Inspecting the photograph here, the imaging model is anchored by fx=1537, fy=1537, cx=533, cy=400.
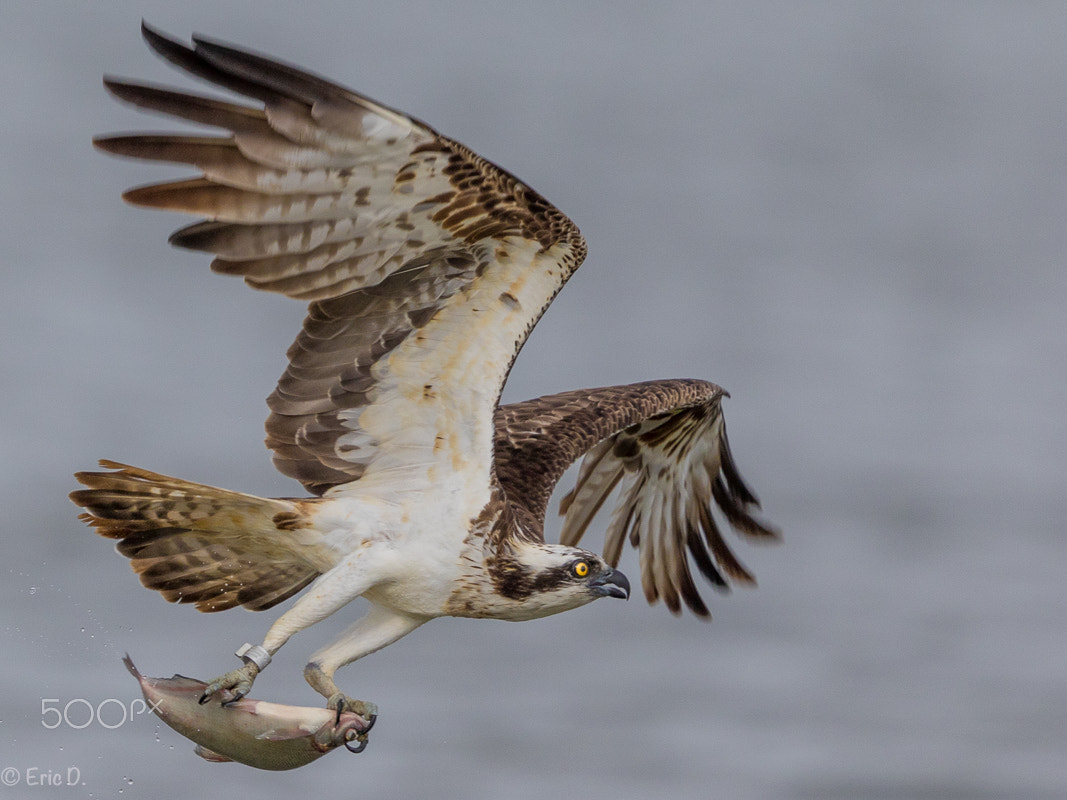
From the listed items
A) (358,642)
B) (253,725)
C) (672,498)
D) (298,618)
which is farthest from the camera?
(672,498)

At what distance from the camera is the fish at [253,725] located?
8.80 metres

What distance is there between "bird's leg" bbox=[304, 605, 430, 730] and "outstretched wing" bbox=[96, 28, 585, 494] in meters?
0.94

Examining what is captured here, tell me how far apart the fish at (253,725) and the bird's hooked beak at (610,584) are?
5.75 feet

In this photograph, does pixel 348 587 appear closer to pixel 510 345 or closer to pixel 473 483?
pixel 473 483

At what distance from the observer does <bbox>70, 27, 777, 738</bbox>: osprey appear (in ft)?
27.0

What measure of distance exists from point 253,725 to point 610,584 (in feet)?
8.07

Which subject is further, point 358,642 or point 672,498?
point 672,498

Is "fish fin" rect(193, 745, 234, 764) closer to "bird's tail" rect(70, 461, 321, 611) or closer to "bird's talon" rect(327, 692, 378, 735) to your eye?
"bird's talon" rect(327, 692, 378, 735)

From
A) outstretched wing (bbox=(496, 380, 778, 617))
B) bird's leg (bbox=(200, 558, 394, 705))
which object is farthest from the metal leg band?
outstretched wing (bbox=(496, 380, 778, 617))

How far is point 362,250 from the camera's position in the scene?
8922 mm

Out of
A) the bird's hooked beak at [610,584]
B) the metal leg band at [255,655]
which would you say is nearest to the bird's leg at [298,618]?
the metal leg band at [255,655]

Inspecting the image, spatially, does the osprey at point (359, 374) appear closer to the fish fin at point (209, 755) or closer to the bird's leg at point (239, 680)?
the bird's leg at point (239, 680)

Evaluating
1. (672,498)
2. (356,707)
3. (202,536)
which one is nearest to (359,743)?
(356,707)

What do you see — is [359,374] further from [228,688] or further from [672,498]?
[672,498]
